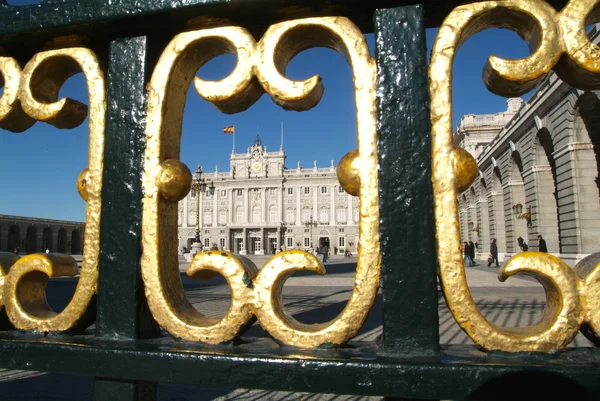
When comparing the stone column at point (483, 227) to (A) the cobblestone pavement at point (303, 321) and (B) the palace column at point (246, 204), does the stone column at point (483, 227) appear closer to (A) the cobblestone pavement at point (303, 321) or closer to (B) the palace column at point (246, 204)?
(A) the cobblestone pavement at point (303, 321)

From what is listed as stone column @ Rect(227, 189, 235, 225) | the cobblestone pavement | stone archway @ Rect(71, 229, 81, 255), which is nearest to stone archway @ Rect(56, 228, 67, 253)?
stone archway @ Rect(71, 229, 81, 255)

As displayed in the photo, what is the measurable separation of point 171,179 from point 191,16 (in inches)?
12.7

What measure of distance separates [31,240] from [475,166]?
52905mm

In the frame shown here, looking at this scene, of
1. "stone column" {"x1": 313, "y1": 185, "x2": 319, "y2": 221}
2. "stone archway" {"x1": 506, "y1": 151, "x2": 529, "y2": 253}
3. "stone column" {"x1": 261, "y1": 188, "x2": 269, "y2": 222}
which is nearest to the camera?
"stone archway" {"x1": 506, "y1": 151, "x2": 529, "y2": 253}

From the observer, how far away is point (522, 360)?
658 millimetres

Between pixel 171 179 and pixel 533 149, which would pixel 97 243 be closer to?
pixel 171 179

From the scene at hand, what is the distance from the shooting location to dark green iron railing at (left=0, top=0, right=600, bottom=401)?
645 millimetres

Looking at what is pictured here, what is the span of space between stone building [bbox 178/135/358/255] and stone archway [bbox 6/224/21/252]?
21.1 meters

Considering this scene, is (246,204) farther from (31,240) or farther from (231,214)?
(31,240)

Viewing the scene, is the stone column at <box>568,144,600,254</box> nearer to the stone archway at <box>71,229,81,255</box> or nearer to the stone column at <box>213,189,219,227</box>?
the stone archway at <box>71,229,81,255</box>

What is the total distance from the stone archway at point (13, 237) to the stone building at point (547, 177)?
41514 mm

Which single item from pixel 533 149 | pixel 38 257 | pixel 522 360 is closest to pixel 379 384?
pixel 522 360

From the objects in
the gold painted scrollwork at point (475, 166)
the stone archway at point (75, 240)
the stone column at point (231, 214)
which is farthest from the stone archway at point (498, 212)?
the stone archway at point (75, 240)

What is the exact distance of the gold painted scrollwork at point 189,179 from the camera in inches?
28.6
